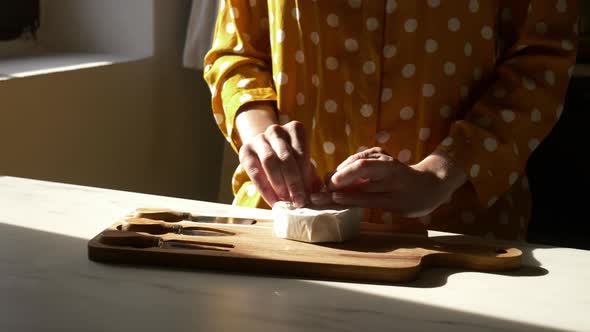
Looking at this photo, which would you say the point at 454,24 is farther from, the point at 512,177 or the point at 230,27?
the point at 230,27

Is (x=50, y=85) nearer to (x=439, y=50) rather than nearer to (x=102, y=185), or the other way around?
(x=102, y=185)

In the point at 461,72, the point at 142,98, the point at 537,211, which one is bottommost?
the point at 537,211

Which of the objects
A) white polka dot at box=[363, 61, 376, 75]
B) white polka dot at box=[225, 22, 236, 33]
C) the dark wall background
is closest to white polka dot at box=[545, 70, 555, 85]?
white polka dot at box=[363, 61, 376, 75]

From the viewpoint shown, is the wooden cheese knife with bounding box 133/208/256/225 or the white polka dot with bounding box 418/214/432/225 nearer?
the wooden cheese knife with bounding box 133/208/256/225

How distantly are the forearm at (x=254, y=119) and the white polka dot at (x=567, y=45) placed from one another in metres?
0.38

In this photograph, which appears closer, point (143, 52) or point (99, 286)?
point (99, 286)

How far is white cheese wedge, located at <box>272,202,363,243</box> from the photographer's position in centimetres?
85

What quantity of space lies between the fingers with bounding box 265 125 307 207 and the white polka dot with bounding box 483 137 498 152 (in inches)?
9.8

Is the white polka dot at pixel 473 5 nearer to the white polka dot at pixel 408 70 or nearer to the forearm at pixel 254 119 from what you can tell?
the white polka dot at pixel 408 70

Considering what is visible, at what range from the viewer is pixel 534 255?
0.88 meters

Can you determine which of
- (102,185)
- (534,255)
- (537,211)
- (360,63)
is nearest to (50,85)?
(102,185)

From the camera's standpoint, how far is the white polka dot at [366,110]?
44.4 inches

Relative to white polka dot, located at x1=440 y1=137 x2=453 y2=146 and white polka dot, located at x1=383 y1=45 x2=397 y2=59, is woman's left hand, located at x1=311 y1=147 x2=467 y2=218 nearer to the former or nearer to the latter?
Answer: white polka dot, located at x1=440 y1=137 x2=453 y2=146

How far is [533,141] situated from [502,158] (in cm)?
6
